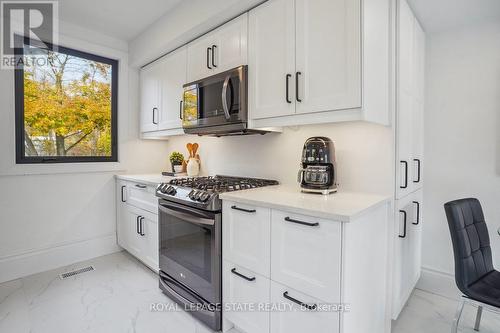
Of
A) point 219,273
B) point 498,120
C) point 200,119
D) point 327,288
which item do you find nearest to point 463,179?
point 498,120

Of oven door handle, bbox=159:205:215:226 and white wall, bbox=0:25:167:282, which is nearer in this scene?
oven door handle, bbox=159:205:215:226

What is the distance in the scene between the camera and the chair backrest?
4.84 feet

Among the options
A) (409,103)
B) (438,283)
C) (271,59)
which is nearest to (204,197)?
(271,59)

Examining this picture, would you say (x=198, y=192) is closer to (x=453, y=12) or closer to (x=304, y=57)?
(x=304, y=57)

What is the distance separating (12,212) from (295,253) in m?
2.76

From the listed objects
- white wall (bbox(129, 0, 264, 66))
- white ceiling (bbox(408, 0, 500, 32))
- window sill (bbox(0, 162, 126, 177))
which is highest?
white wall (bbox(129, 0, 264, 66))

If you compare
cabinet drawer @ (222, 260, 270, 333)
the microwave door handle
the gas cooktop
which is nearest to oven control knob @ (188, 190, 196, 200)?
the gas cooktop

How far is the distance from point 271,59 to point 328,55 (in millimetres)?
420

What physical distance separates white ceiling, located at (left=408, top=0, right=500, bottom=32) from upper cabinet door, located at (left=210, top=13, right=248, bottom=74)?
3.78 feet

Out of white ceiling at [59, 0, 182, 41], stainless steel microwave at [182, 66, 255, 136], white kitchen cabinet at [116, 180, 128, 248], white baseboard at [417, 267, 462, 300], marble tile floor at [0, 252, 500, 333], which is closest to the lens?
marble tile floor at [0, 252, 500, 333]

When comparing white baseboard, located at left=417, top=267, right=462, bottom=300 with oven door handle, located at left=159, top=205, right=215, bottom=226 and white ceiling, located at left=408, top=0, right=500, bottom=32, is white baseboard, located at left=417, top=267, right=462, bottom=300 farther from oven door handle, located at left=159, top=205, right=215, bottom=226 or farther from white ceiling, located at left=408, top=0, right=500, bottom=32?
white ceiling, located at left=408, top=0, right=500, bottom=32

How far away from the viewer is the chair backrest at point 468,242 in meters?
1.48

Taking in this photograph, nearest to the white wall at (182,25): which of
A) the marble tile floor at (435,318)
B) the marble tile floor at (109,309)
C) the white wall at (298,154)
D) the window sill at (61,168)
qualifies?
the white wall at (298,154)

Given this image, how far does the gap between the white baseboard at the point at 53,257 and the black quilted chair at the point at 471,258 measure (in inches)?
128
